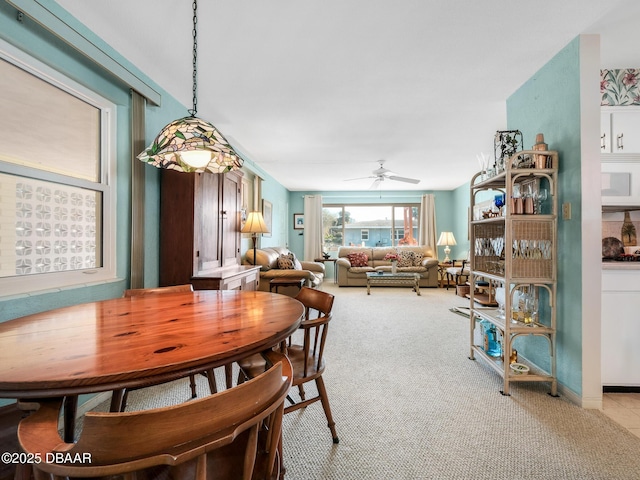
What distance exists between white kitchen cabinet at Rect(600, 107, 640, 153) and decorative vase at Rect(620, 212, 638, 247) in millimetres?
565

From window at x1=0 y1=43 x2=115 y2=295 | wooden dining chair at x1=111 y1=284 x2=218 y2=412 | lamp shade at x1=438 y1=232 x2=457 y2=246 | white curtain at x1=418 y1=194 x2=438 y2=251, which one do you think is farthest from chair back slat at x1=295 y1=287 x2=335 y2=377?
white curtain at x1=418 y1=194 x2=438 y2=251

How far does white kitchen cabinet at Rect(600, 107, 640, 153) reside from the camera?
7.59ft

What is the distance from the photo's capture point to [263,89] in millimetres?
2744

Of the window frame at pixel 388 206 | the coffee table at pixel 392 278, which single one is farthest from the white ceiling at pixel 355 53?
the window frame at pixel 388 206

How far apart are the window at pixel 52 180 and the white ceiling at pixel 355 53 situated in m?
0.50

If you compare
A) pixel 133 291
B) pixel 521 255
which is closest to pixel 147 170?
pixel 133 291

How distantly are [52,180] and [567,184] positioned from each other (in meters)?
3.36

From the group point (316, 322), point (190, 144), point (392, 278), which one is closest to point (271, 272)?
point (392, 278)

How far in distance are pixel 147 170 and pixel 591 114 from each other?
3.29 meters

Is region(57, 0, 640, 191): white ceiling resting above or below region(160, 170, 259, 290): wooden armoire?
above

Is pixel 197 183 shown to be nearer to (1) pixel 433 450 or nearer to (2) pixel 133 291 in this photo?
(2) pixel 133 291

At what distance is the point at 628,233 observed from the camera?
246cm

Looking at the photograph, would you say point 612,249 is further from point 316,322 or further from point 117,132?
point 117,132

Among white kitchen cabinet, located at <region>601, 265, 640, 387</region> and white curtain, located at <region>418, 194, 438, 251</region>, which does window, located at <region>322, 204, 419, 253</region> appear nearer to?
white curtain, located at <region>418, 194, 438, 251</region>
